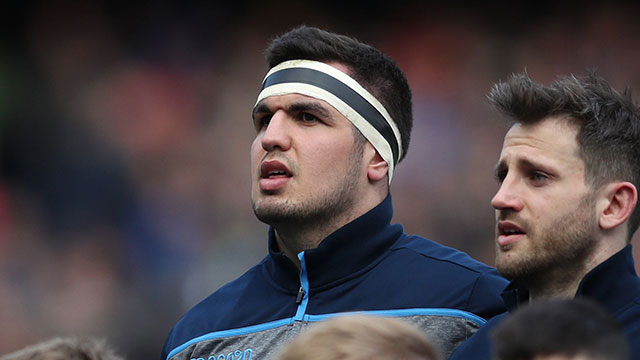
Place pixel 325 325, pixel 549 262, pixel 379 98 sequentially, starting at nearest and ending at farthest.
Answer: pixel 325 325 < pixel 549 262 < pixel 379 98

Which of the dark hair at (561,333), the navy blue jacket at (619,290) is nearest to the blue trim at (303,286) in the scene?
the navy blue jacket at (619,290)

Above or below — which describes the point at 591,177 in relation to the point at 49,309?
above

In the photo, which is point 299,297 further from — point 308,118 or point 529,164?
point 529,164

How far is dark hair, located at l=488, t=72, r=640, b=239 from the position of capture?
8.13ft

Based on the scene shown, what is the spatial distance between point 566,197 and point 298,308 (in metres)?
0.95

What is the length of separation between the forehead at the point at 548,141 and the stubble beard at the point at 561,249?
122mm

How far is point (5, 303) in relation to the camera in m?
6.00

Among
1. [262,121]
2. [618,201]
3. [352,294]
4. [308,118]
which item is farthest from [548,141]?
[262,121]

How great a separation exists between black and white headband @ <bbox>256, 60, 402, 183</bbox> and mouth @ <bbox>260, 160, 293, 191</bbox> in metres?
0.25

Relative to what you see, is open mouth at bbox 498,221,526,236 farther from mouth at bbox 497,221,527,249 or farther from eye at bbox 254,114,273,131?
eye at bbox 254,114,273,131

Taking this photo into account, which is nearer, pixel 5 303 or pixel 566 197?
pixel 566 197

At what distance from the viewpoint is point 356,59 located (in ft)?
11.0

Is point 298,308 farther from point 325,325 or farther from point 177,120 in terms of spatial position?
point 177,120

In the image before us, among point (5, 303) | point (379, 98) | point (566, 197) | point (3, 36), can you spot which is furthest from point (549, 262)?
point (3, 36)
